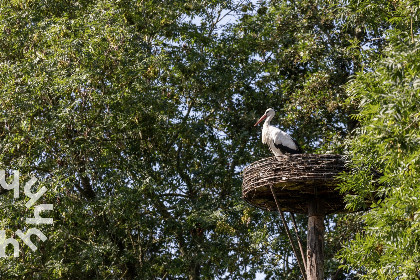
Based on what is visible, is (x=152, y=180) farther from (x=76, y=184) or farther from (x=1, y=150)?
(x=1, y=150)

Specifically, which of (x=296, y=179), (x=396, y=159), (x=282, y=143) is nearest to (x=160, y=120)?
(x=282, y=143)

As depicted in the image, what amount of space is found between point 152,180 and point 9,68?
3572mm

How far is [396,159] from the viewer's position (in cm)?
815

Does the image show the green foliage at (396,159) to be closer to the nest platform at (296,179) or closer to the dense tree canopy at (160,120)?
the nest platform at (296,179)

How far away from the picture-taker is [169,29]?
15008 millimetres

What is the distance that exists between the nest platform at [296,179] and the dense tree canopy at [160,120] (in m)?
2.18

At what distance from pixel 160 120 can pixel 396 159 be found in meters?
7.11

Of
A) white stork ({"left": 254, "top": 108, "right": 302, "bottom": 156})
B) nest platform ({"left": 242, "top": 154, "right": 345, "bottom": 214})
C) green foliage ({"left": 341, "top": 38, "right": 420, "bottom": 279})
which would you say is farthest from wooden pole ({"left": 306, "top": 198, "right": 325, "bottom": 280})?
green foliage ({"left": 341, "top": 38, "right": 420, "bottom": 279})

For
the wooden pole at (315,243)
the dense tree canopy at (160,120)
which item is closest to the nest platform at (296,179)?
the wooden pole at (315,243)

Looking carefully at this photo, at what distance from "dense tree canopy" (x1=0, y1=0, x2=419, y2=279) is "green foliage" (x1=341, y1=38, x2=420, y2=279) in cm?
326

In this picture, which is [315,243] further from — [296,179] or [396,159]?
[396,159]

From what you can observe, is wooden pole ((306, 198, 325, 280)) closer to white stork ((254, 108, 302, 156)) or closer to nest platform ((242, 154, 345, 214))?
nest platform ((242, 154, 345, 214))

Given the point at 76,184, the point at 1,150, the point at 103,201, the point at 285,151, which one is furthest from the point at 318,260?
the point at 1,150

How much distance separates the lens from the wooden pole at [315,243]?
10016 mm
